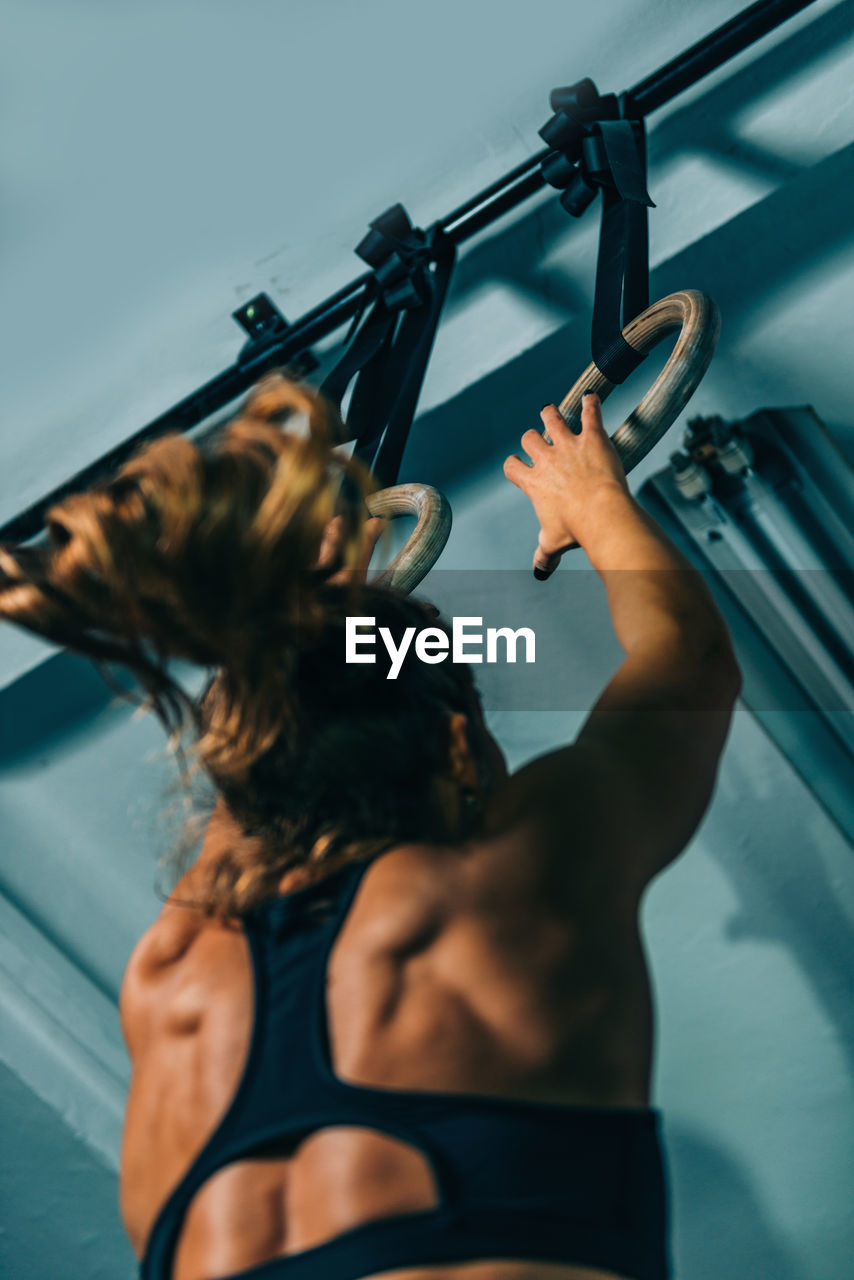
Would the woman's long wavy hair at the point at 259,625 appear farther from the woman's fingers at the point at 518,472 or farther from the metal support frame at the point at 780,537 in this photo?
the metal support frame at the point at 780,537

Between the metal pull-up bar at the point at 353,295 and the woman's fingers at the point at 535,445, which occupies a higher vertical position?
the metal pull-up bar at the point at 353,295

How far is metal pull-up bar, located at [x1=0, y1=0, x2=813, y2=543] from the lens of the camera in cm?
107

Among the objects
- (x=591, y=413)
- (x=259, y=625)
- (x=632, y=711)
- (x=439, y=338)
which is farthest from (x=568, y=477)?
(x=439, y=338)

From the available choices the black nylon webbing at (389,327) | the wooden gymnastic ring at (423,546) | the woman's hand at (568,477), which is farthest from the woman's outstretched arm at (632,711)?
the black nylon webbing at (389,327)

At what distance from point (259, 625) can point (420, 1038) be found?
0.93 feet

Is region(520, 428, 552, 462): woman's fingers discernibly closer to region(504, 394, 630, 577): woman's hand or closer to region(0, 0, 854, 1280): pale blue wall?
region(504, 394, 630, 577): woman's hand

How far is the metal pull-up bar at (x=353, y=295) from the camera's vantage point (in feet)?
3.52

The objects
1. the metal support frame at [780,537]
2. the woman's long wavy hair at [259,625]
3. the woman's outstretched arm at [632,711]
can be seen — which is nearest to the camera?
the woman's long wavy hair at [259,625]

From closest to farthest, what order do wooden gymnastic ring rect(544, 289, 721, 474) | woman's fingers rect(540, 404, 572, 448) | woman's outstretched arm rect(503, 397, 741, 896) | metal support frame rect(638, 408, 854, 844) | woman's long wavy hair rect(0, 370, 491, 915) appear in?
woman's long wavy hair rect(0, 370, 491, 915) < woman's outstretched arm rect(503, 397, 741, 896) < wooden gymnastic ring rect(544, 289, 721, 474) < woman's fingers rect(540, 404, 572, 448) < metal support frame rect(638, 408, 854, 844)

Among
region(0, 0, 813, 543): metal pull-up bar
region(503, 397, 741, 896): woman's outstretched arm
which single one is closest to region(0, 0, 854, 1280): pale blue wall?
region(0, 0, 813, 543): metal pull-up bar

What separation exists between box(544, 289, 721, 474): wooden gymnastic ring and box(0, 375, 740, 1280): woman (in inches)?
7.8

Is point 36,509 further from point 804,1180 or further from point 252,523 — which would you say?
point 804,1180

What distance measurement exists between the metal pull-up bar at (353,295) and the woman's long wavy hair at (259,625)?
540 millimetres

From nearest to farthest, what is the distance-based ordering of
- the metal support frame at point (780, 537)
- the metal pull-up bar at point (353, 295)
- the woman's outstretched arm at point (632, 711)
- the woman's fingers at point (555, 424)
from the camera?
1. the woman's outstretched arm at point (632, 711)
2. the woman's fingers at point (555, 424)
3. the metal pull-up bar at point (353, 295)
4. the metal support frame at point (780, 537)
